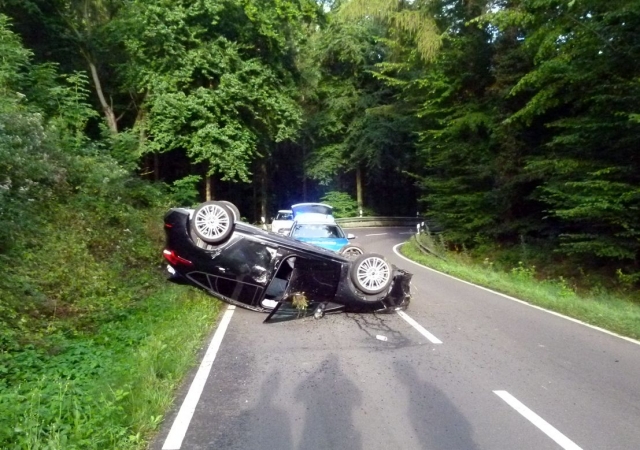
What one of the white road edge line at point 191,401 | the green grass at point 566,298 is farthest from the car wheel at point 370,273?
the green grass at point 566,298

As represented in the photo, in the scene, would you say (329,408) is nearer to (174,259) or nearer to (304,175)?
(174,259)

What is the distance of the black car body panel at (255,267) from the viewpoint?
31.9 feet

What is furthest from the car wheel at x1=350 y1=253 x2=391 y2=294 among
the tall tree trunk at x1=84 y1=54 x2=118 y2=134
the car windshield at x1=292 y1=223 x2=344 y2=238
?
the tall tree trunk at x1=84 y1=54 x2=118 y2=134

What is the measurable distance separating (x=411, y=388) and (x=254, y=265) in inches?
145

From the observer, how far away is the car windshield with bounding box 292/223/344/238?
53.8 ft

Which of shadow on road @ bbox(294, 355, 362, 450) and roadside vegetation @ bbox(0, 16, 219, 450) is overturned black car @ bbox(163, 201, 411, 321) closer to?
roadside vegetation @ bbox(0, 16, 219, 450)

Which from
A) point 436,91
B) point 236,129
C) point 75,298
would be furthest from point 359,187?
point 75,298

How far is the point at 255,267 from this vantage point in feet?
31.8

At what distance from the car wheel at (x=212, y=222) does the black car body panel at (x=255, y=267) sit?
10cm

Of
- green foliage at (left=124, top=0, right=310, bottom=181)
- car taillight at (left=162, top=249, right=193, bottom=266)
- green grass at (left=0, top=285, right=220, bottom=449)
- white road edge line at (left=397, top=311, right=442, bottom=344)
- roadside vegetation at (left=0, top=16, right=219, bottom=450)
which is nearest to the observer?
green grass at (left=0, top=285, right=220, bottom=449)

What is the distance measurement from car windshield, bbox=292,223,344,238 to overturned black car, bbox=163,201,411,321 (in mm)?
5870

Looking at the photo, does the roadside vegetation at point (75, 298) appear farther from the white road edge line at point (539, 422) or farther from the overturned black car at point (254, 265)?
the white road edge line at point (539, 422)

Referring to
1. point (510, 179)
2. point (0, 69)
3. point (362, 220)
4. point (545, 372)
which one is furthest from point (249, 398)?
point (362, 220)

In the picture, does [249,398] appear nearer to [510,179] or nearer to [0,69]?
[0,69]
